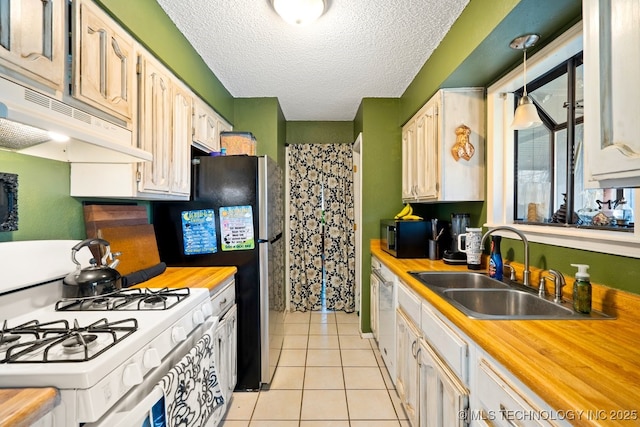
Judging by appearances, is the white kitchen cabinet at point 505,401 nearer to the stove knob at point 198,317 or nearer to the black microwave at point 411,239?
the stove knob at point 198,317

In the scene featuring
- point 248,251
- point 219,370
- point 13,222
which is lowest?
point 219,370

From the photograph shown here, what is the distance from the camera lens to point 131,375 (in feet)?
3.07

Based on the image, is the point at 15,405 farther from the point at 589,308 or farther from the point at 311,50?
the point at 311,50

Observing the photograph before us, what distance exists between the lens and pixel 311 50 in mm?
2256

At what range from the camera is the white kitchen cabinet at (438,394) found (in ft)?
3.72

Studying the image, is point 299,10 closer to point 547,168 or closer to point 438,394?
point 547,168

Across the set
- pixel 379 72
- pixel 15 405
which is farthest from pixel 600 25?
pixel 379 72

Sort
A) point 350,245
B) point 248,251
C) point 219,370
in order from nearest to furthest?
1. point 219,370
2. point 248,251
3. point 350,245

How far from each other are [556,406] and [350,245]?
338 centimetres

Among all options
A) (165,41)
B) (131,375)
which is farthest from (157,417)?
(165,41)

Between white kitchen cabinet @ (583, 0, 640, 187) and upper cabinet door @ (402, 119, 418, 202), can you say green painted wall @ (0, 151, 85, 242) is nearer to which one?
white kitchen cabinet @ (583, 0, 640, 187)

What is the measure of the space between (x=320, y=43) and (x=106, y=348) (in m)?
2.13

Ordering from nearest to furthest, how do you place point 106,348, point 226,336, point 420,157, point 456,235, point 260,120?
point 106,348 → point 226,336 → point 456,235 → point 420,157 → point 260,120

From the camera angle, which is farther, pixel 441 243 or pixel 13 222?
pixel 441 243
